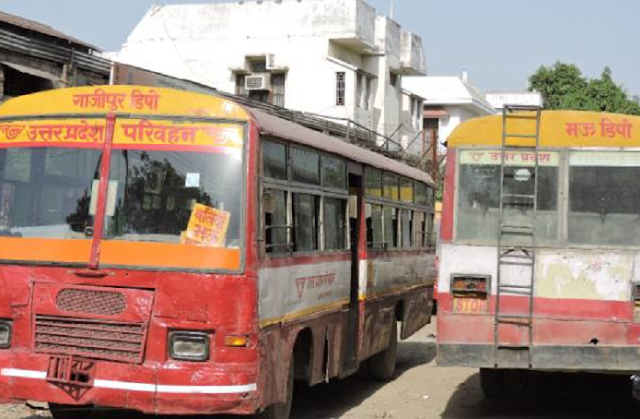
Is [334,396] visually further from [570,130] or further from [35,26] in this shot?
[35,26]

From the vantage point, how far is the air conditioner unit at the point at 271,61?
32.8 metres

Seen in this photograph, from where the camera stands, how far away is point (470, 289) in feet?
27.8

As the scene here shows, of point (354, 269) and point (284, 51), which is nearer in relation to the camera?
point (354, 269)

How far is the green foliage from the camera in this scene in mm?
41594

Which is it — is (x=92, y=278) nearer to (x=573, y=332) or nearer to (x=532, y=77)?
(x=573, y=332)

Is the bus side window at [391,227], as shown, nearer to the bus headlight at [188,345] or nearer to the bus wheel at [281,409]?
the bus wheel at [281,409]

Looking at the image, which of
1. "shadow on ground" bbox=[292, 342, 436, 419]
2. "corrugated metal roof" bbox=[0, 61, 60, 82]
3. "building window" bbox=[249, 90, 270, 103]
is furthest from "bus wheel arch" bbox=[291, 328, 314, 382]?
"building window" bbox=[249, 90, 270, 103]

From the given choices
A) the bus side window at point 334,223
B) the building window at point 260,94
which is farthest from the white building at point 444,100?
the bus side window at point 334,223

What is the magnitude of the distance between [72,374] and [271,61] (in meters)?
26.9

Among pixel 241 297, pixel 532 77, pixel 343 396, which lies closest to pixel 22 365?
pixel 241 297

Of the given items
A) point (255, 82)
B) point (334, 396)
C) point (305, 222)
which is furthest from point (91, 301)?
point (255, 82)

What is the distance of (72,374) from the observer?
267 inches

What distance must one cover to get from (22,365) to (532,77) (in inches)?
1625

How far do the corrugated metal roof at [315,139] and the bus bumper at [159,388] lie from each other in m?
1.93
